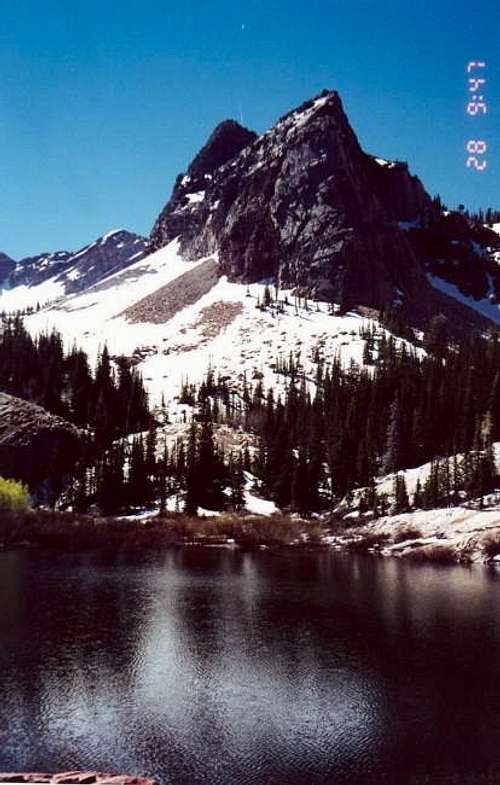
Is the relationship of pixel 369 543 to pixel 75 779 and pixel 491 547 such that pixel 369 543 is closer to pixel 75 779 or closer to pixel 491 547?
pixel 491 547

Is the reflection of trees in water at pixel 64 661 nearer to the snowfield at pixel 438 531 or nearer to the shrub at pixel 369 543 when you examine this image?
the shrub at pixel 369 543

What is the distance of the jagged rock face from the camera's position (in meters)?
149

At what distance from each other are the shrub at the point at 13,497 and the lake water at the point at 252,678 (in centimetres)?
4330

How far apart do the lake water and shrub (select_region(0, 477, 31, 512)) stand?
43.3 m

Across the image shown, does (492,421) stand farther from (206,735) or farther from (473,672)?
(206,735)

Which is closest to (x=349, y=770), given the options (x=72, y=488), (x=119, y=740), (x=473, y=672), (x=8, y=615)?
(x=119, y=740)

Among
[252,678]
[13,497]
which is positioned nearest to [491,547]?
[252,678]

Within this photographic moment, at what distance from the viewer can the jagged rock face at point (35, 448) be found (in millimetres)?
148625

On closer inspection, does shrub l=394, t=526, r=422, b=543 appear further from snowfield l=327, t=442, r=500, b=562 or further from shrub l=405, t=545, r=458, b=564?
shrub l=405, t=545, r=458, b=564

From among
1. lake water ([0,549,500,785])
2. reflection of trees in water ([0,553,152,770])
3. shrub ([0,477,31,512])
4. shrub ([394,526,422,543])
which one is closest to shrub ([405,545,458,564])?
shrub ([394,526,422,543])

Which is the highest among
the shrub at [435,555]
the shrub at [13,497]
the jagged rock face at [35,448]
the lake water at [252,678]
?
the jagged rock face at [35,448]

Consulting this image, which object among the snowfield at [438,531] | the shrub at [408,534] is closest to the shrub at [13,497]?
the snowfield at [438,531]

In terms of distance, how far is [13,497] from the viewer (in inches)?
5054

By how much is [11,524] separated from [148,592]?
52.3 m
